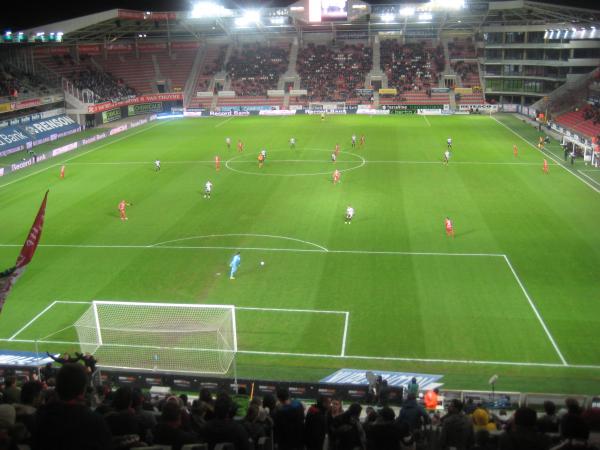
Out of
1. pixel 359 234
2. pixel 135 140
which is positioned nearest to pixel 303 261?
pixel 359 234

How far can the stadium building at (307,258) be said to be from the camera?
10523 mm

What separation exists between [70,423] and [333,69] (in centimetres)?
9300

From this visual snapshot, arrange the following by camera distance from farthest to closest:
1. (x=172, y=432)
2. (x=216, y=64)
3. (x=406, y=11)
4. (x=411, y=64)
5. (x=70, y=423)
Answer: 1. (x=216, y=64)
2. (x=411, y=64)
3. (x=406, y=11)
4. (x=172, y=432)
5. (x=70, y=423)

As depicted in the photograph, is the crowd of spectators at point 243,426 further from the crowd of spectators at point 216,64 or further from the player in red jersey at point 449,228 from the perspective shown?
the crowd of spectators at point 216,64

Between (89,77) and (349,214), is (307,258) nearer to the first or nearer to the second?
(349,214)

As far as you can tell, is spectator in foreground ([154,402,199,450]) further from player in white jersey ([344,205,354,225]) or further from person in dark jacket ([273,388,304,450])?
player in white jersey ([344,205,354,225])

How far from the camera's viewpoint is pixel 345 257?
28.1 metres

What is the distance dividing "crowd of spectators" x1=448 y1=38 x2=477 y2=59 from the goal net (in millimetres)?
81768

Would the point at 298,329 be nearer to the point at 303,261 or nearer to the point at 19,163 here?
the point at 303,261

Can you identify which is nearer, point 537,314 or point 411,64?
point 537,314

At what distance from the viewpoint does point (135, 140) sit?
206 ft

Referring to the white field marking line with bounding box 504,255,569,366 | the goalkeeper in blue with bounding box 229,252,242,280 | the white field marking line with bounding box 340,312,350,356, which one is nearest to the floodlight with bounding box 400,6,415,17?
the white field marking line with bounding box 504,255,569,366

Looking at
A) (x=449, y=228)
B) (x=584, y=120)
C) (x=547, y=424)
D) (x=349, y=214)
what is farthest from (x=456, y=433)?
(x=584, y=120)

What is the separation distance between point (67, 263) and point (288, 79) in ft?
228
